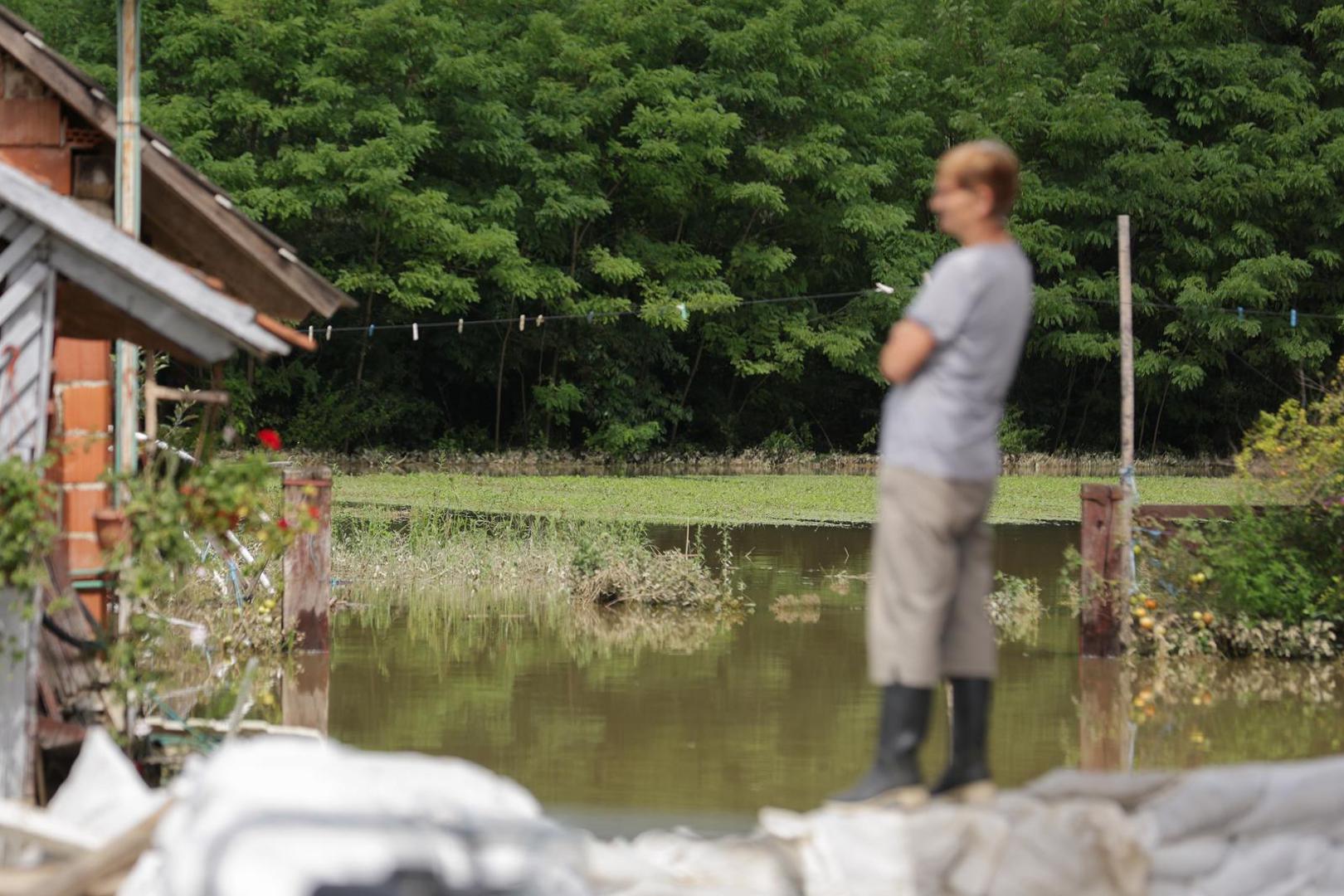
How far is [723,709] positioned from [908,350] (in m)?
6.13

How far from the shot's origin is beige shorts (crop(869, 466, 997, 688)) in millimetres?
5625

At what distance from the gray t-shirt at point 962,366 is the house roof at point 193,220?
4381 mm

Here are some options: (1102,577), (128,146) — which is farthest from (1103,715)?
(128,146)

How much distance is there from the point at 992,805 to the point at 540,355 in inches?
1514

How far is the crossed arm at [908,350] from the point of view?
5.60m

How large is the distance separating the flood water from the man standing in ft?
8.41

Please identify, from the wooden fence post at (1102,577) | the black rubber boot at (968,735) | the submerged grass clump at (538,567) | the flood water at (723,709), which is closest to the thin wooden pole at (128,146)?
the flood water at (723,709)

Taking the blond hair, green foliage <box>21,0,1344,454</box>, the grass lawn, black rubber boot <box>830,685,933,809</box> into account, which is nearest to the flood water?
black rubber boot <box>830,685,933,809</box>

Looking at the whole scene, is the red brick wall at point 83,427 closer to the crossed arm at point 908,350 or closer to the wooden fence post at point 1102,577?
the crossed arm at point 908,350

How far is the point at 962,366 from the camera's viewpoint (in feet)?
18.5

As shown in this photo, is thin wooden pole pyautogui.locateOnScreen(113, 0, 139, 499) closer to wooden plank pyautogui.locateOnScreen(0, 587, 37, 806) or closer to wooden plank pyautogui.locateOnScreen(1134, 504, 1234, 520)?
wooden plank pyautogui.locateOnScreen(0, 587, 37, 806)

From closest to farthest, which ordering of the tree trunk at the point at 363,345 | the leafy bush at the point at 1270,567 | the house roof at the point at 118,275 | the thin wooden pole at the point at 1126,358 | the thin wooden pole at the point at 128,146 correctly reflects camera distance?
the house roof at the point at 118,275, the thin wooden pole at the point at 128,146, the leafy bush at the point at 1270,567, the thin wooden pole at the point at 1126,358, the tree trunk at the point at 363,345

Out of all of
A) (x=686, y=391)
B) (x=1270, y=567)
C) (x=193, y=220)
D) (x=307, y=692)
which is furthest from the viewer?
(x=686, y=391)

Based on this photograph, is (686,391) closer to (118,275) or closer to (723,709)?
(723,709)
